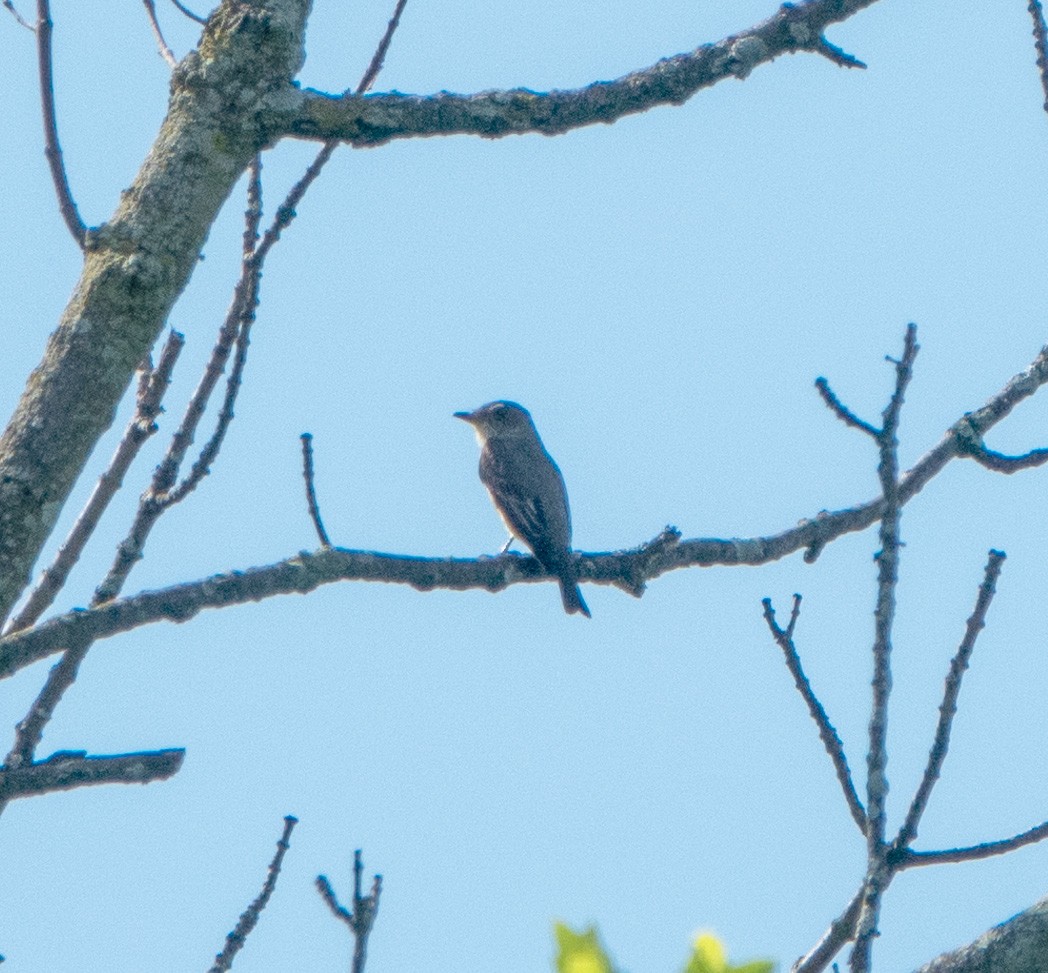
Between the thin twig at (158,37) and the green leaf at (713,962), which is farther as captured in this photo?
the thin twig at (158,37)

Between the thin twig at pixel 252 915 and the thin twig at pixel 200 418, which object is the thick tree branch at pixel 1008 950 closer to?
the thin twig at pixel 252 915

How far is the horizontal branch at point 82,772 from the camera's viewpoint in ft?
11.0

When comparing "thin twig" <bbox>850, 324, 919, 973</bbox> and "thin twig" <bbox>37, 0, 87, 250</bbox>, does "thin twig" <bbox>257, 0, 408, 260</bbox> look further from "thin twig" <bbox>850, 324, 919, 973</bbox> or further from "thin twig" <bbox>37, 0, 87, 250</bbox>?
"thin twig" <bbox>850, 324, 919, 973</bbox>

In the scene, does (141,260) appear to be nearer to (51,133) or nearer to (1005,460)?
(51,133)

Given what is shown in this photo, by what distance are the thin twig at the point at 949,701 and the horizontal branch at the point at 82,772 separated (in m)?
1.48

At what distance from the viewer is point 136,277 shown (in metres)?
3.96

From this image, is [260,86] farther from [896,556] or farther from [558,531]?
[558,531]

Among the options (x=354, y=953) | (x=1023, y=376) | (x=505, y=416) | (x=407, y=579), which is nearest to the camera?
A: (x=354, y=953)

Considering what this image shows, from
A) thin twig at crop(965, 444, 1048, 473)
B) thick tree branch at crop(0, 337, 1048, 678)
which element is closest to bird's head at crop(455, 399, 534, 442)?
thick tree branch at crop(0, 337, 1048, 678)

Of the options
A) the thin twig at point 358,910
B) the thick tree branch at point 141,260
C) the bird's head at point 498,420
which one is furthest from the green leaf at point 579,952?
the bird's head at point 498,420

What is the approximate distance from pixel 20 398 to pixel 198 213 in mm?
658

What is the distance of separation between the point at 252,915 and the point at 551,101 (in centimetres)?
228

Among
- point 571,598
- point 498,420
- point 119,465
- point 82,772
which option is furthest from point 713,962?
point 498,420

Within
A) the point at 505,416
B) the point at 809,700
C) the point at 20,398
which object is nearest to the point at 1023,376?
the point at 809,700
